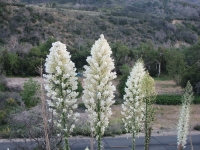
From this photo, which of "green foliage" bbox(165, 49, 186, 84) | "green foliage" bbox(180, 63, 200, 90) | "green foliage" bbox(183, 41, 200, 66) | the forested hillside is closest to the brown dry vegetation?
"green foliage" bbox(180, 63, 200, 90)

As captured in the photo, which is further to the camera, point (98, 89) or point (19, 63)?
point (19, 63)

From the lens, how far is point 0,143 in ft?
55.9

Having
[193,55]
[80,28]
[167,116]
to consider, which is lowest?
[167,116]

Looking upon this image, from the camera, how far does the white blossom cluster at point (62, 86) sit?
14.5 feet

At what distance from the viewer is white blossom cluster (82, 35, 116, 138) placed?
15.0ft

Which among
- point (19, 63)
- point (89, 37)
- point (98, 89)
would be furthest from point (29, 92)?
point (89, 37)

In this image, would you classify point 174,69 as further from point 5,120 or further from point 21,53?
point 5,120

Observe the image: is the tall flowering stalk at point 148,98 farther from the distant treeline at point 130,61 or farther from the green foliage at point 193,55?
the green foliage at point 193,55

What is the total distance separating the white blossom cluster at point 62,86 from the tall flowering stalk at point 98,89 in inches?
8.3

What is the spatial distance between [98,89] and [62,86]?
1.61 feet

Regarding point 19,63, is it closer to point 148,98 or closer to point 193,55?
point 193,55

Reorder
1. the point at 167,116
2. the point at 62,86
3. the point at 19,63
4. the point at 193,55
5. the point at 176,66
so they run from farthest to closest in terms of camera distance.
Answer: the point at 193,55 → the point at 19,63 → the point at 176,66 → the point at 167,116 → the point at 62,86

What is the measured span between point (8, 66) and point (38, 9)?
21.0 m

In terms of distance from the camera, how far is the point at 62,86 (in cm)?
441
